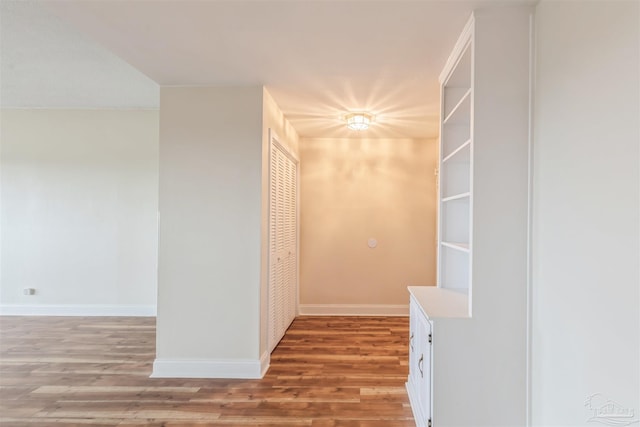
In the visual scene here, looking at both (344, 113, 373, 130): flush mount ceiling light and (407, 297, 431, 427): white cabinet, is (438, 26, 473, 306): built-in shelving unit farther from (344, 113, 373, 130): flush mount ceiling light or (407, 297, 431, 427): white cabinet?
(344, 113, 373, 130): flush mount ceiling light

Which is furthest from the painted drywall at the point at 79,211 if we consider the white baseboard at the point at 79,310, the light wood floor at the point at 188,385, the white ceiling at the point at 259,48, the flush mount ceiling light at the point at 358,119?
the flush mount ceiling light at the point at 358,119

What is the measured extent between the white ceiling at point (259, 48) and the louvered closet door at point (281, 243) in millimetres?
671

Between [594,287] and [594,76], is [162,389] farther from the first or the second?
[594,76]

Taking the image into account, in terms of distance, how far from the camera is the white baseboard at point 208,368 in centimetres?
272

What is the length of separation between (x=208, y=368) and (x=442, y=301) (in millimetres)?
1996

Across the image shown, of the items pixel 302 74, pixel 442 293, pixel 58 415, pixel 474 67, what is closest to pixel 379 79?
pixel 302 74

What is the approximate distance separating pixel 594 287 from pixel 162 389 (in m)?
2.85

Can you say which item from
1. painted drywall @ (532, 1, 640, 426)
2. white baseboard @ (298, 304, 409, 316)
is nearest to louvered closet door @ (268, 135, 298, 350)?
white baseboard @ (298, 304, 409, 316)

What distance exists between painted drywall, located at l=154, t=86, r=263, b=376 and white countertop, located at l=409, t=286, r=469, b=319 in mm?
1361

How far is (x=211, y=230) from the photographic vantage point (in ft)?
9.09

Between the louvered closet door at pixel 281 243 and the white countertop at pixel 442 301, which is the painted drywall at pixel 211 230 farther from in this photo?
the white countertop at pixel 442 301

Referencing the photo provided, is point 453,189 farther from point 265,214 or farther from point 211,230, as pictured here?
point 211,230

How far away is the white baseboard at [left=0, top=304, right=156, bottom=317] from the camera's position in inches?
170

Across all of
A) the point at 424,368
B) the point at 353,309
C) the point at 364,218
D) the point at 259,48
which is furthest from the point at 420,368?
the point at 364,218
